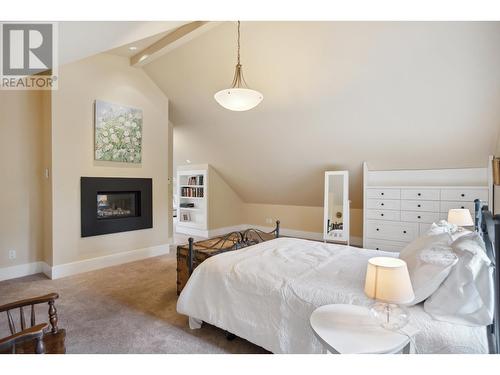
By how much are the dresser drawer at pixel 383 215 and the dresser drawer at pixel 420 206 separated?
0.15m

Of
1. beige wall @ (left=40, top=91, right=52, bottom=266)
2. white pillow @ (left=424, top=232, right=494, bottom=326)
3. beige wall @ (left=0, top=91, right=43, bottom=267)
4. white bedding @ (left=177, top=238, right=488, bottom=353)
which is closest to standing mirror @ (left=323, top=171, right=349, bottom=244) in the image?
white bedding @ (left=177, top=238, right=488, bottom=353)

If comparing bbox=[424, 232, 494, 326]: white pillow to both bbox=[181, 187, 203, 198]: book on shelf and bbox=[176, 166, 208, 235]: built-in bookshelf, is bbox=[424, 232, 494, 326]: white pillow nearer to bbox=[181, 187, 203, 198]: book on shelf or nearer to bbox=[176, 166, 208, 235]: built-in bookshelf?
bbox=[176, 166, 208, 235]: built-in bookshelf

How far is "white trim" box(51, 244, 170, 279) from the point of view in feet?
12.3

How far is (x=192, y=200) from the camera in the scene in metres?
7.21

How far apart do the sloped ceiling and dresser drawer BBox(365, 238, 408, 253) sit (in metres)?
1.01

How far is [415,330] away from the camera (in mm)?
1389

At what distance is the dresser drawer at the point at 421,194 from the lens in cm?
414

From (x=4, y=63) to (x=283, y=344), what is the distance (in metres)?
3.52

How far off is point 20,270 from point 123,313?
2151 millimetres

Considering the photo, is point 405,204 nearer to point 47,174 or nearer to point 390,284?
point 390,284

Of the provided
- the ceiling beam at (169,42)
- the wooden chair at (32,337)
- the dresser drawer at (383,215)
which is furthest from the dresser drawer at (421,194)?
the wooden chair at (32,337)

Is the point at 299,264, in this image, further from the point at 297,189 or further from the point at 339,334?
the point at 297,189

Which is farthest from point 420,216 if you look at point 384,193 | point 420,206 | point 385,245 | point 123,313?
point 123,313
